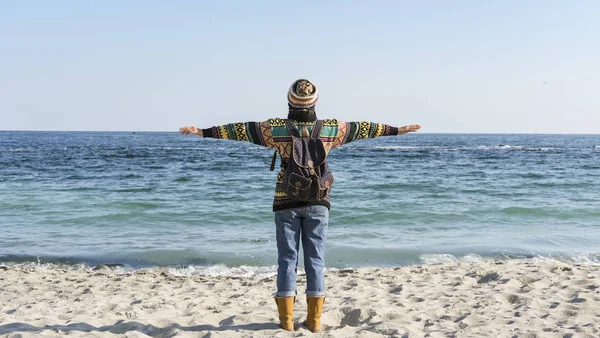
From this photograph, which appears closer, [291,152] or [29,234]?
[291,152]

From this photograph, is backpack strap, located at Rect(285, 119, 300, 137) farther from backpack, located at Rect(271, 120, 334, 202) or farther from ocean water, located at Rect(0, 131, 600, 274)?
ocean water, located at Rect(0, 131, 600, 274)

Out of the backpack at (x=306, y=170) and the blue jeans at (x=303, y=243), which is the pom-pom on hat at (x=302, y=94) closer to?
the backpack at (x=306, y=170)

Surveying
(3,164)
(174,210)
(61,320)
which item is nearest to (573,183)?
(174,210)

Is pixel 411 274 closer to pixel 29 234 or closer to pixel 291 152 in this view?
pixel 291 152

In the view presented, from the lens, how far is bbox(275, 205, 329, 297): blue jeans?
13.9ft

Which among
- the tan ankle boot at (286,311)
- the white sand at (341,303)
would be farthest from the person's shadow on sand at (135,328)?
the tan ankle boot at (286,311)

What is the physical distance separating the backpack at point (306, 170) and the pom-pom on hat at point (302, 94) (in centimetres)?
15

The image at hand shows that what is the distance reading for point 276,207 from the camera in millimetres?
4246

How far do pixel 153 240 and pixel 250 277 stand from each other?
3169 millimetres

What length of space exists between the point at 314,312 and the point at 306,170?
123cm

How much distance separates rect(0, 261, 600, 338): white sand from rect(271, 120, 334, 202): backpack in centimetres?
119

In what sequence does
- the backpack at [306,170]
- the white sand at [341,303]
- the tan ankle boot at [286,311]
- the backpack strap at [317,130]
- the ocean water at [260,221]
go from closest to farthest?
the backpack at [306,170], the backpack strap at [317,130], the tan ankle boot at [286,311], the white sand at [341,303], the ocean water at [260,221]

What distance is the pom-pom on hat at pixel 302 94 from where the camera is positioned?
4227 millimetres

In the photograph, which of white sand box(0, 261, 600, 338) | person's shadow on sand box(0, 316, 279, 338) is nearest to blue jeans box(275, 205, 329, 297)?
white sand box(0, 261, 600, 338)
